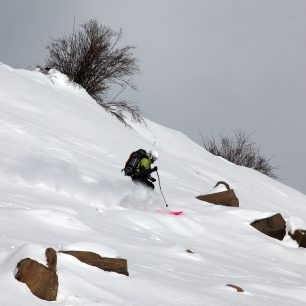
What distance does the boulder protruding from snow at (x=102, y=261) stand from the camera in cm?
602

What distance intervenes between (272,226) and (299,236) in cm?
71

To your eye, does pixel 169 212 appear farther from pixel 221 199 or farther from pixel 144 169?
pixel 221 199

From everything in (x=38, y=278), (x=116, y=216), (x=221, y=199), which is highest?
(x=221, y=199)

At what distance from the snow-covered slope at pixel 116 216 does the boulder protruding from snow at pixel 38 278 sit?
2.6 inches

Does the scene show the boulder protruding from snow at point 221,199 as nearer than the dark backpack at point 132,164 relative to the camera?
No

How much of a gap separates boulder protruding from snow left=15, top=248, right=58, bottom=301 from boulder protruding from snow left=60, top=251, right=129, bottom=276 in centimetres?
101

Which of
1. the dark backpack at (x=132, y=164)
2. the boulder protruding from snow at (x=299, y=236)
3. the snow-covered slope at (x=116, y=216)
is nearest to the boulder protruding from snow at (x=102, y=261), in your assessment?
the snow-covered slope at (x=116, y=216)

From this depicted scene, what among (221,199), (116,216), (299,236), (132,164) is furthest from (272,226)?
(116,216)

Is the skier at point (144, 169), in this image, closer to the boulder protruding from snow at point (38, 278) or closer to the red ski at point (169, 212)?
the red ski at point (169, 212)

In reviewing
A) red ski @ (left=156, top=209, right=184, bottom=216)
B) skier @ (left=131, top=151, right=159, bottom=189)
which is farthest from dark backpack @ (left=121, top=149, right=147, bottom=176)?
red ski @ (left=156, top=209, right=184, bottom=216)

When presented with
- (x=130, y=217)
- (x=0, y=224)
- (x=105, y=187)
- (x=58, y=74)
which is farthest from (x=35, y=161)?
(x=58, y=74)

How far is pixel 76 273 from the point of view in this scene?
564 cm

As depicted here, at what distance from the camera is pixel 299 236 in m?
12.6

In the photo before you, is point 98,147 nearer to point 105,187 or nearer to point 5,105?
point 5,105
